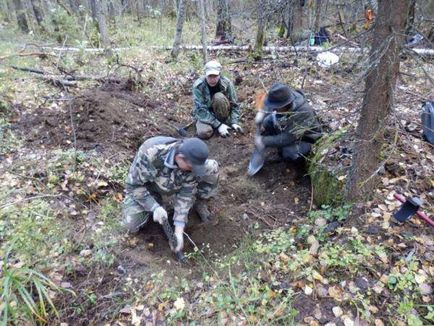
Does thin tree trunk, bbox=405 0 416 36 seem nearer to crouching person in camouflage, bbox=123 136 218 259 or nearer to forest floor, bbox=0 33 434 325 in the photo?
forest floor, bbox=0 33 434 325

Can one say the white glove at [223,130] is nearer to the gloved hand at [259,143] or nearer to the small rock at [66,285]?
the gloved hand at [259,143]

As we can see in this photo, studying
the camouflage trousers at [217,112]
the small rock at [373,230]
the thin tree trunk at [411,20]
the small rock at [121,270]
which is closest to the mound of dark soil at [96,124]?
the camouflage trousers at [217,112]

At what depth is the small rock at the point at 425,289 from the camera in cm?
270

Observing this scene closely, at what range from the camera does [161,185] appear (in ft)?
13.0

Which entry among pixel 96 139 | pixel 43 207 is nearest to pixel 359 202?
pixel 43 207

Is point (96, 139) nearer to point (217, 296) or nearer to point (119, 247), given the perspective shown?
point (119, 247)

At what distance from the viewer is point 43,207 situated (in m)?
3.96

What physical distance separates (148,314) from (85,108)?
387 centimetres

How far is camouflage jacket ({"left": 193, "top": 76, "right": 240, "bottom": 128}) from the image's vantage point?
19.3 ft

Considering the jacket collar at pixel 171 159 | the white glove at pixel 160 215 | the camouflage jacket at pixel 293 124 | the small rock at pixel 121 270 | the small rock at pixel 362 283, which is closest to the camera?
the small rock at pixel 362 283

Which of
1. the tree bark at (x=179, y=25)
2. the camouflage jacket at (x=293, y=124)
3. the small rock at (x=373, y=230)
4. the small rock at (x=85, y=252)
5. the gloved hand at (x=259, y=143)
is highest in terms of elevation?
the tree bark at (x=179, y=25)

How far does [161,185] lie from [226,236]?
3.07ft

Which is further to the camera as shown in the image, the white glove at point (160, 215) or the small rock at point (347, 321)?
the white glove at point (160, 215)

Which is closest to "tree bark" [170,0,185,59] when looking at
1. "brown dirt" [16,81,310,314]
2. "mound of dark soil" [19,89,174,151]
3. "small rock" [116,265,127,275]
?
"brown dirt" [16,81,310,314]
